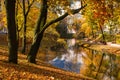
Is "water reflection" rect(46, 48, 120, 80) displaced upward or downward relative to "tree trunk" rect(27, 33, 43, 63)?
downward

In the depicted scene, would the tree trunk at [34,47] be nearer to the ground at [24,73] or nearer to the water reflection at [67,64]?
the ground at [24,73]

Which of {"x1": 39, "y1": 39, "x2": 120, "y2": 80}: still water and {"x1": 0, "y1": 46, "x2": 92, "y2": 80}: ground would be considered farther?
{"x1": 39, "y1": 39, "x2": 120, "y2": 80}: still water

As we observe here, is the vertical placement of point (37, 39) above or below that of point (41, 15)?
below

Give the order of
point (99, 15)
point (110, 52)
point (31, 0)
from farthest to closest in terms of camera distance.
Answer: point (110, 52)
point (31, 0)
point (99, 15)

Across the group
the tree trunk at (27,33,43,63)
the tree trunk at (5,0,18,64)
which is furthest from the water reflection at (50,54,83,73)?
the tree trunk at (5,0,18,64)

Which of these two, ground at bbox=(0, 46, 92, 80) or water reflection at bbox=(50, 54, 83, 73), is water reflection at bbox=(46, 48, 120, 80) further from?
ground at bbox=(0, 46, 92, 80)

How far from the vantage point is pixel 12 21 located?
15.3 meters

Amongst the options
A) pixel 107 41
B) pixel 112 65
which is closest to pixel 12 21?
pixel 112 65

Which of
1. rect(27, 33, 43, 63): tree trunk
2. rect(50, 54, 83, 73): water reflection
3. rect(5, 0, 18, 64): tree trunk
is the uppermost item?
rect(5, 0, 18, 64): tree trunk

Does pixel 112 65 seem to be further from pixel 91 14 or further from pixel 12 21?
pixel 12 21

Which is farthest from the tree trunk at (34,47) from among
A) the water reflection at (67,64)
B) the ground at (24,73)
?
the water reflection at (67,64)

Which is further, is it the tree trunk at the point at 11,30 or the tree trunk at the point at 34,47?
the tree trunk at the point at 34,47

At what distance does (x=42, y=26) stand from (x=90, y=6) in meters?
4.72

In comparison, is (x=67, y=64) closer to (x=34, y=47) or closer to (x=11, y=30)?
(x=34, y=47)
